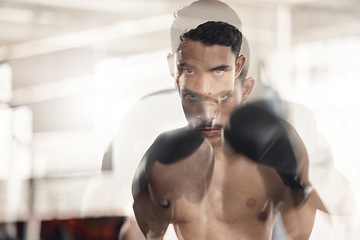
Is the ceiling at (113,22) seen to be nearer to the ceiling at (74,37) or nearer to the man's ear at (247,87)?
the ceiling at (74,37)

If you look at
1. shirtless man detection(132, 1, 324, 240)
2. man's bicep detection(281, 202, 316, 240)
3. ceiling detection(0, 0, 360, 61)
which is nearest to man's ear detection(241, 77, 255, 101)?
shirtless man detection(132, 1, 324, 240)

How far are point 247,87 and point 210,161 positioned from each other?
0.17 m

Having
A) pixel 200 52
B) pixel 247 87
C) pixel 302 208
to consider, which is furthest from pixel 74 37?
pixel 302 208

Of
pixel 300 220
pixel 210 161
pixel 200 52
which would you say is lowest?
pixel 300 220

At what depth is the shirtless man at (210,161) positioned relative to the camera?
1095 mm

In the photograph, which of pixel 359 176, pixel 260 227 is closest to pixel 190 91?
pixel 260 227

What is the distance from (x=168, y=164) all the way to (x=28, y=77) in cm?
32

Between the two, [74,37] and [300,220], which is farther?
[300,220]

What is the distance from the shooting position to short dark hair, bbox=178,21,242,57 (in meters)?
1.10

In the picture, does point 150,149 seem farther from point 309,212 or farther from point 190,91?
point 309,212

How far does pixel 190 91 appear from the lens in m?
1.11

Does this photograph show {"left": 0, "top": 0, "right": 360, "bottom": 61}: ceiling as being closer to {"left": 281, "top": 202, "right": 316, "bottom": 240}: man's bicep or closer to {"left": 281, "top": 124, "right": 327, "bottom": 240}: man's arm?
{"left": 281, "top": 124, "right": 327, "bottom": 240}: man's arm

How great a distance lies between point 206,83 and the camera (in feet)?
3.63

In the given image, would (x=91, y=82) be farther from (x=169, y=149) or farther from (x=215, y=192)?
(x=215, y=192)
